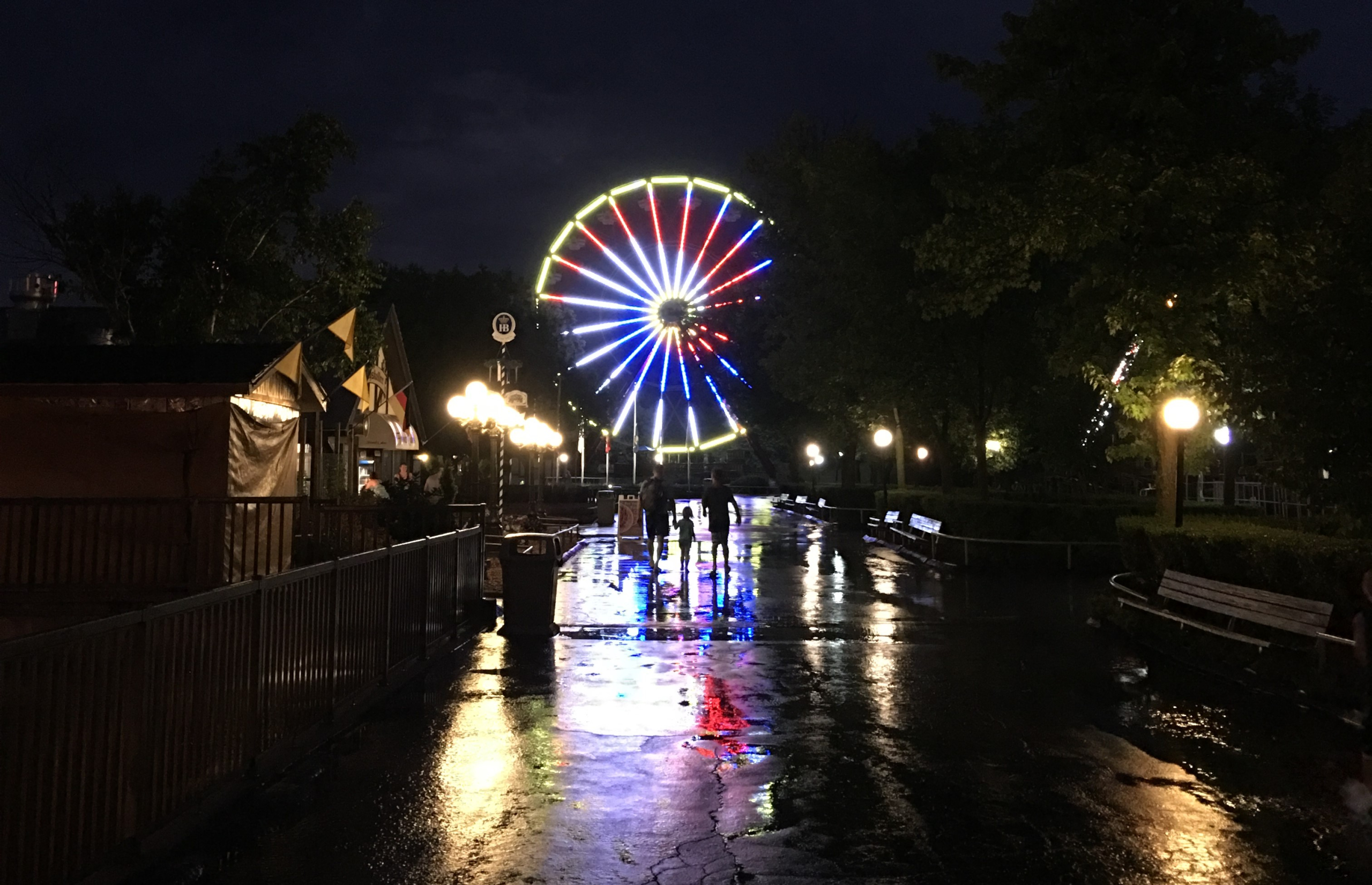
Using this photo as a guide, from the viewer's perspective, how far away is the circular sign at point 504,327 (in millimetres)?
20906

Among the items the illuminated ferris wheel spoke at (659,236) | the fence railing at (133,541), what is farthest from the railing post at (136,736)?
the illuminated ferris wheel spoke at (659,236)

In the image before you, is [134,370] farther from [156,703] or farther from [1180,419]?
[1180,419]

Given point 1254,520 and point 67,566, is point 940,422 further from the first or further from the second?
point 67,566

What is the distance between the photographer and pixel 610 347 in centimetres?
4631

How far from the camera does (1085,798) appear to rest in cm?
648

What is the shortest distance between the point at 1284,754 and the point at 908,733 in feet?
8.13

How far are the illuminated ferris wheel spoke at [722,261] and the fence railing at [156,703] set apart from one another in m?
37.2

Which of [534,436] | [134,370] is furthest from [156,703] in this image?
[534,436]

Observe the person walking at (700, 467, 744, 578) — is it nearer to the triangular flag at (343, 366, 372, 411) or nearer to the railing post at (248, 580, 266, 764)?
the triangular flag at (343, 366, 372, 411)

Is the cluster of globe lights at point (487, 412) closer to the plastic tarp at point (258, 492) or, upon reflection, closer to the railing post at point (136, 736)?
the plastic tarp at point (258, 492)

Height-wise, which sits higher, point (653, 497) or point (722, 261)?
point (722, 261)

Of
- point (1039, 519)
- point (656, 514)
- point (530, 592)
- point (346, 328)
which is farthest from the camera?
point (1039, 519)

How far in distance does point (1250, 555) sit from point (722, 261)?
114 ft

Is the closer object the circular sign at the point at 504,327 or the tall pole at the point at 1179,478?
→ the tall pole at the point at 1179,478
